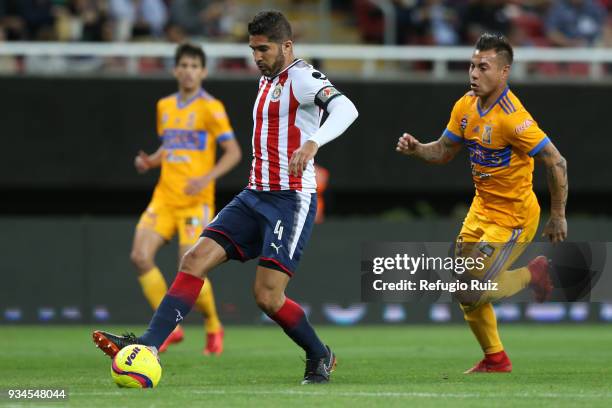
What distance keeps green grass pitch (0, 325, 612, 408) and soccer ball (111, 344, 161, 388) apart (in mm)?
89

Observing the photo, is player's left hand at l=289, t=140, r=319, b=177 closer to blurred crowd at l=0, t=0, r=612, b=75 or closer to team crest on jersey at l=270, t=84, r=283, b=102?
team crest on jersey at l=270, t=84, r=283, b=102

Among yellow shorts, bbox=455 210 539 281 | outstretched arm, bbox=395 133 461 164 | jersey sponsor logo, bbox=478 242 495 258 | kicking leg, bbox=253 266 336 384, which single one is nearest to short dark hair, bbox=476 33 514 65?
outstretched arm, bbox=395 133 461 164

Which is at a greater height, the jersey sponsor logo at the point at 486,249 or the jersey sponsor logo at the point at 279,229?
the jersey sponsor logo at the point at 279,229

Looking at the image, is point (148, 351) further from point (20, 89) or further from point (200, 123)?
point (20, 89)

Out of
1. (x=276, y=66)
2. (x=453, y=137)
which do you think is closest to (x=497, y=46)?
(x=453, y=137)

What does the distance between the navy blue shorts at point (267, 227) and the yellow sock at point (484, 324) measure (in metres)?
1.56

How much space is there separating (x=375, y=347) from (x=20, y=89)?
734cm

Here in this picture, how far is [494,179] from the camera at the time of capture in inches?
362

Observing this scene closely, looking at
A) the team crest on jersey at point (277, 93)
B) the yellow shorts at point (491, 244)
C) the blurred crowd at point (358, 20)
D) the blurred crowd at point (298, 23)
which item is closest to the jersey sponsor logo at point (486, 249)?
the yellow shorts at point (491, 244)

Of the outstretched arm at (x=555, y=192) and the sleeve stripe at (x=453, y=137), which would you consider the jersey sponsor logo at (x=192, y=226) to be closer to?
the sleeve stripe at (x=453, y=137)

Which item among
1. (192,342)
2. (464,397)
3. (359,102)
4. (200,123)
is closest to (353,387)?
(464,397)

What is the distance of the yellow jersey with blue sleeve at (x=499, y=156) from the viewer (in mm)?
8984

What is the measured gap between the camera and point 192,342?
45.3 ft

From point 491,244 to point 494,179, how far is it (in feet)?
1.50
